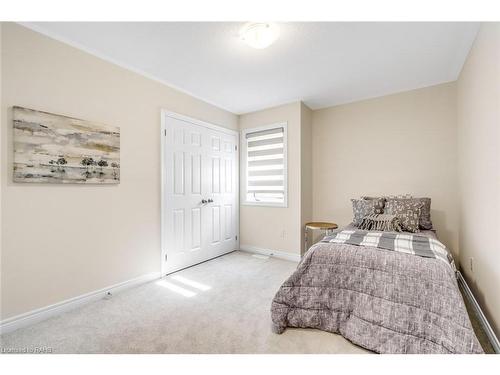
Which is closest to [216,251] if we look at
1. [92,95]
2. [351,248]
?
[351,248]

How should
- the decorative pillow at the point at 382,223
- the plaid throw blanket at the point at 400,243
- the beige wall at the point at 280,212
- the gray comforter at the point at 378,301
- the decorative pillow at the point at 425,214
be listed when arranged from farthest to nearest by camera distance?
the beige wall at the point at 280,212 < the decorative pillow at the point at 425,214 < the decorative pillow at the point at 382,223 < the plaid throw blanket at the point at 400,243 < the gray comforter at the point at 378,301

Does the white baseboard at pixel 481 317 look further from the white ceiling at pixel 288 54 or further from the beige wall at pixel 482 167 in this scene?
the white ceiling at pixel 288 54

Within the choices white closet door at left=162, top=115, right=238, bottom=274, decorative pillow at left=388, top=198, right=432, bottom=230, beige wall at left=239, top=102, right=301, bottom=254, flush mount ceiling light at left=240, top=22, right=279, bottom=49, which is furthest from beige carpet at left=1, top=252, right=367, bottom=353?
flush mount ceiling light at left=240, top=22, right=279, bottom=49

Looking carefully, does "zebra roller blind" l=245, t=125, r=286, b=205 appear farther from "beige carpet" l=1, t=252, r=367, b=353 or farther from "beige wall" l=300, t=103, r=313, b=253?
"beige carpet" l=1, t=252, r=367, b=353

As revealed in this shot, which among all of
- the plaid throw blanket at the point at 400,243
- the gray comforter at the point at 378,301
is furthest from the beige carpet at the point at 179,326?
the plaid throw blanket at the point at 400,243

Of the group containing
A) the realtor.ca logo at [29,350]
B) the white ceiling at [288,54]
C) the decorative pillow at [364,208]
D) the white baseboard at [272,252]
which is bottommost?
the realtor.ca logo at [29,350]

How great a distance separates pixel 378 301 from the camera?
62.0 inches

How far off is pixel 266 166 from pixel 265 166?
22 millimetres

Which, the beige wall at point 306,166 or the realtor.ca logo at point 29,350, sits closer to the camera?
the realtor.ca logo at point 29,350

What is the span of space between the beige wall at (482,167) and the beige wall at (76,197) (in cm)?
308

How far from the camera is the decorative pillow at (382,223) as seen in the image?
2529mm

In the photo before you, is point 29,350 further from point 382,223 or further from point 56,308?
point 382,223

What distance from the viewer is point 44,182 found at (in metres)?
1.94

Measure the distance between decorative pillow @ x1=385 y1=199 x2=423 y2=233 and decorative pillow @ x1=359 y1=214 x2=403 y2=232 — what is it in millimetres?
72
